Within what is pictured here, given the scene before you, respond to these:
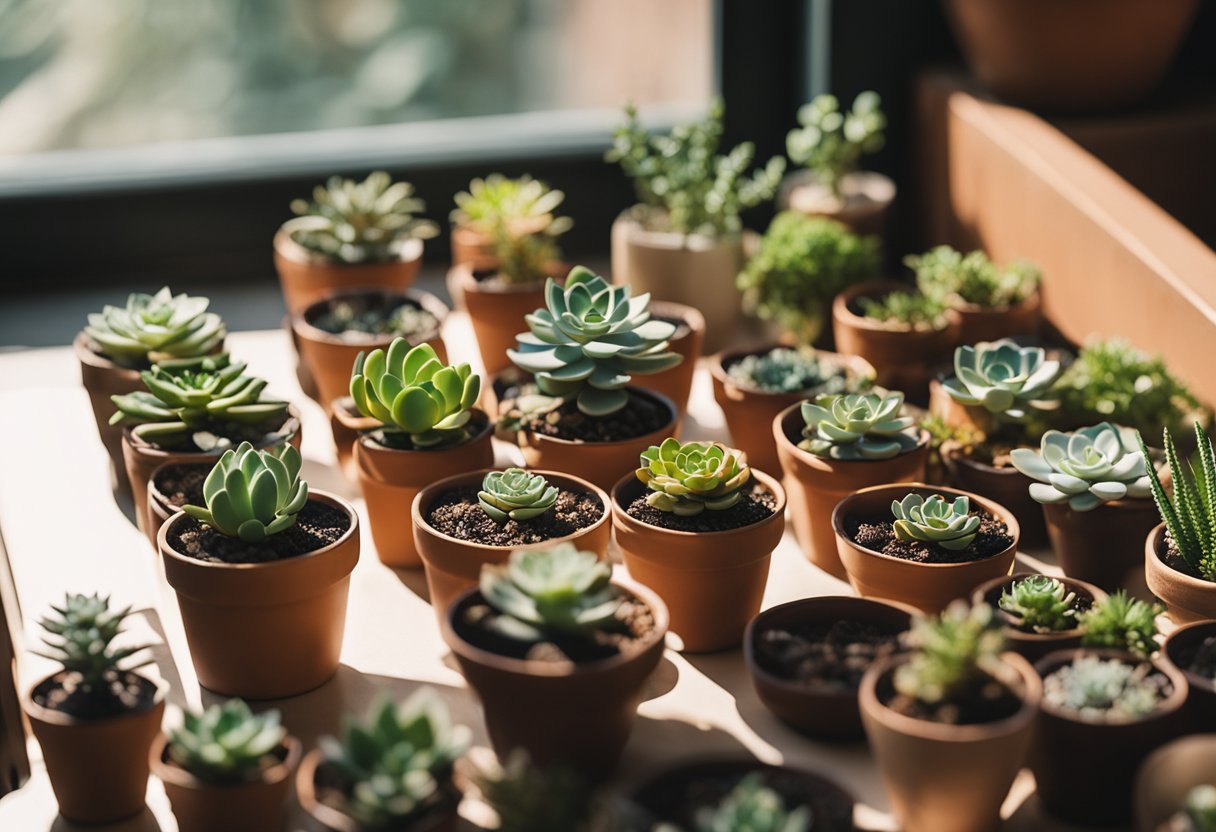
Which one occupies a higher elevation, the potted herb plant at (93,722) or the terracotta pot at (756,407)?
the potted herb plant at (93,722)

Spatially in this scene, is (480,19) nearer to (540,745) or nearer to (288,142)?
(288,142)

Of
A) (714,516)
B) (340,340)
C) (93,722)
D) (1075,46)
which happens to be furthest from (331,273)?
(1075,46)

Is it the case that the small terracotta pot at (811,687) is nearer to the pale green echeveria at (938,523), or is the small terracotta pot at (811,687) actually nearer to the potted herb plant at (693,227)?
the pale green echeveria at (938,523)

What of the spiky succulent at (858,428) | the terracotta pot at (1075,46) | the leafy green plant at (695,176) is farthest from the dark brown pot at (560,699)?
the terracotta pot at (1075,46)

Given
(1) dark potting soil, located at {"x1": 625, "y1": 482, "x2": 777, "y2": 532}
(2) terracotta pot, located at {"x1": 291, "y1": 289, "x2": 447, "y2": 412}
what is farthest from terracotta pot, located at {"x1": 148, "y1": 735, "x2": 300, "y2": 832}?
(2) terracotta pot, located at {"x1": 291, "y1": 289, "x2": 447, "y2": 412}

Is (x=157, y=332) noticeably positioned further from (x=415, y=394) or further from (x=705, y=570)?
(x=705, y=570)

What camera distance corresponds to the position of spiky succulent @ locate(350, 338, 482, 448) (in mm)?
1731

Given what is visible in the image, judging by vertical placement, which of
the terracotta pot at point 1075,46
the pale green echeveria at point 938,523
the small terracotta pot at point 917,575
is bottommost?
the small terracotta pot at point 917,575

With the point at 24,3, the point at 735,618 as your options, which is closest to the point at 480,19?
the point at 24,3

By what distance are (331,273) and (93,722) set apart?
47.1 inches

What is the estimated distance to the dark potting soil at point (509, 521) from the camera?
161cm

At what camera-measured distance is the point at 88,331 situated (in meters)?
2.02

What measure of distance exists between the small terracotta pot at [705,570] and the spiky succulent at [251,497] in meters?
0.37

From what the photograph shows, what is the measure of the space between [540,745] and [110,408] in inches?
38.1
